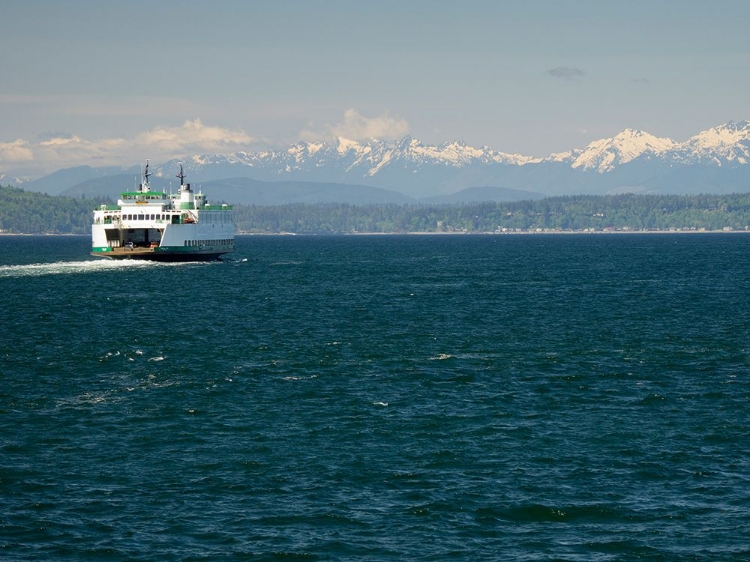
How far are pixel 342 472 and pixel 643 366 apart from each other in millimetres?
28764

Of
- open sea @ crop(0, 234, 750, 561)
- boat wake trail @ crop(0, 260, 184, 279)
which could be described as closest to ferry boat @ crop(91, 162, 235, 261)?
boat wake trail @ crop(0, 260, 184, 279)

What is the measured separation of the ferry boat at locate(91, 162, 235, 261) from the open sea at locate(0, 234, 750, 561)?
6732 cm

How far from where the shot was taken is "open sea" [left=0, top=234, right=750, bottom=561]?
3319 centimetres

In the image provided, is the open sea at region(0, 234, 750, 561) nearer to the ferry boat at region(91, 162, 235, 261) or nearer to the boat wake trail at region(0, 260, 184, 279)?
the boat wake trail at region(0, 260, 184, 279)

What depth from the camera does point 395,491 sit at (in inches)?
1478

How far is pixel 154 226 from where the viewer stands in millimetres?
160000

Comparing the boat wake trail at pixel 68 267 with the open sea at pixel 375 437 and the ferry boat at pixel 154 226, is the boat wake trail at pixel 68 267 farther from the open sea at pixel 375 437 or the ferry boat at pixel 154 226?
the open sea at pixel 375 437

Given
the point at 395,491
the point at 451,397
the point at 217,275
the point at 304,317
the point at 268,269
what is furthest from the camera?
the point at 268,269

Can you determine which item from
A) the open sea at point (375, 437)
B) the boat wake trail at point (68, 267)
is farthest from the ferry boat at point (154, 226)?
the open sea at point (375, 437)

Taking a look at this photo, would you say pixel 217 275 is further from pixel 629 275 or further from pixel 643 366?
pixel 643 366

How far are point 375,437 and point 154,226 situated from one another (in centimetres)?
12015

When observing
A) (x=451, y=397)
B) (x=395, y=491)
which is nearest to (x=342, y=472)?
(x=395, y=491)

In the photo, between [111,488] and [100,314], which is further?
[100,314]

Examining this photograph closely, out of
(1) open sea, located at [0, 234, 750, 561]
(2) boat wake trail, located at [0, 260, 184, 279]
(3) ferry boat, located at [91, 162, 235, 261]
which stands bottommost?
(1) open sea, located at [0, 234, 750, 561]
